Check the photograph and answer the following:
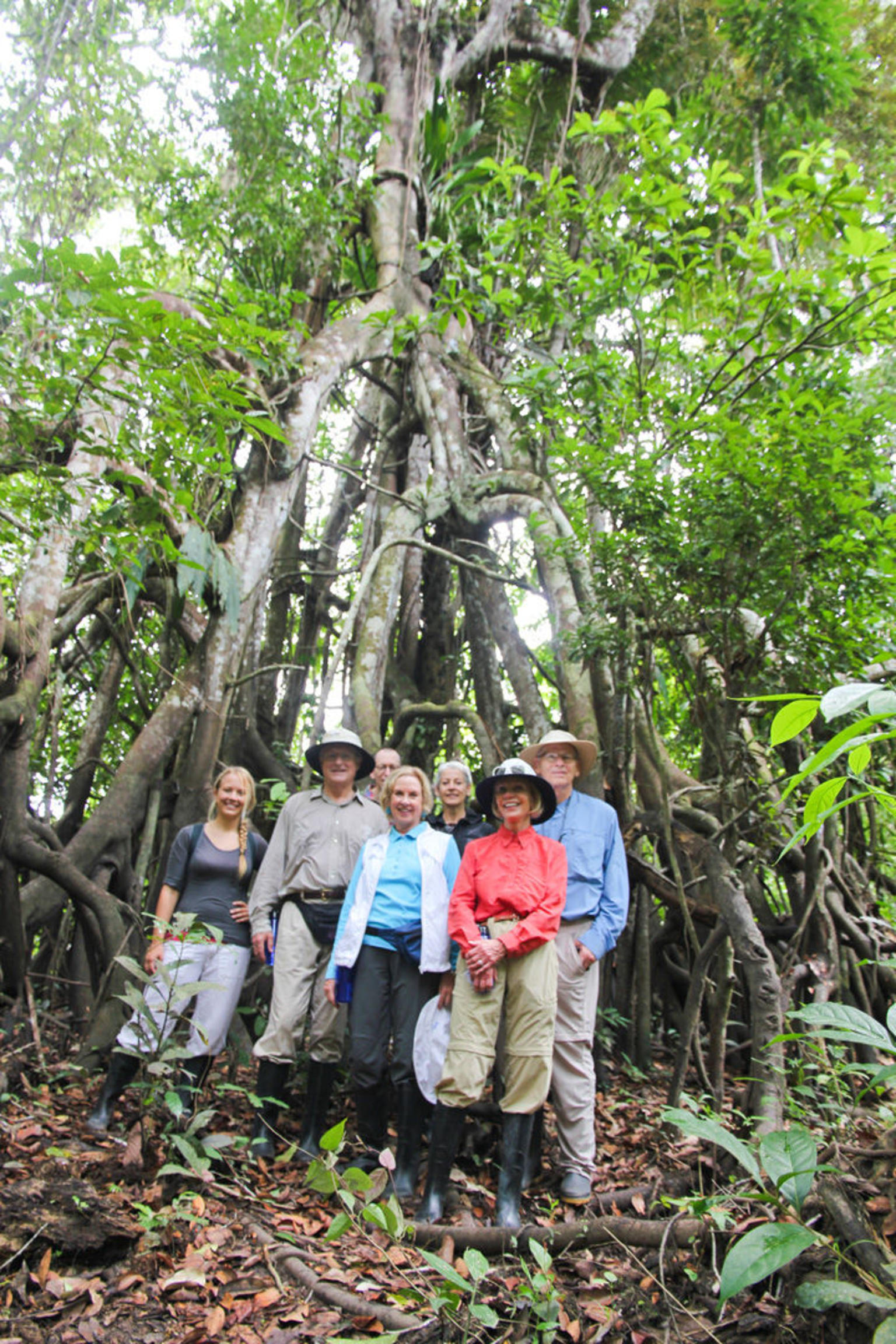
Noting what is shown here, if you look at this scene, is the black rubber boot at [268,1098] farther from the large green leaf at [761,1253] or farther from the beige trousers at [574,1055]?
the large green leaf at [761,1253]

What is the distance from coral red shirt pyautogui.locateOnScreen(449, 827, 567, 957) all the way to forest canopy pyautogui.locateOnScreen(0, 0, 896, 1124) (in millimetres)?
794

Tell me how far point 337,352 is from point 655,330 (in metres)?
2.55

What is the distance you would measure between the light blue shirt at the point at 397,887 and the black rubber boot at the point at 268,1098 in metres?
0.45

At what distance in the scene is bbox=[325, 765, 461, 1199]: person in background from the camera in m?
3.38

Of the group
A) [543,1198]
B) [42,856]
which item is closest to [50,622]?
[42,856]

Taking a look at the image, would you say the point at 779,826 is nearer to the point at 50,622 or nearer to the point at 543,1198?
the point at 543,1198

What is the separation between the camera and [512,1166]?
2.95 meters

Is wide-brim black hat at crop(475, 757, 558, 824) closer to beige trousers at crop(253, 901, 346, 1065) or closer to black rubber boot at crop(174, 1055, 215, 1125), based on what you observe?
beige trousers at crop(253, 901, 346, 1065)

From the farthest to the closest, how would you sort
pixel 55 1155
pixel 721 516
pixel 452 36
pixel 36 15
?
1. pixel 452 36
2. pixel 36 15
3. pixel 721 516
4. pixel 55 1155

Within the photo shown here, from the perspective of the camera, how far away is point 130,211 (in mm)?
9609

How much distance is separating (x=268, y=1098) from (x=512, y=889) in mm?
1302

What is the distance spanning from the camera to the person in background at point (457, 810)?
13.6 feet

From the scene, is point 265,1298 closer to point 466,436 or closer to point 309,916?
point 309,916

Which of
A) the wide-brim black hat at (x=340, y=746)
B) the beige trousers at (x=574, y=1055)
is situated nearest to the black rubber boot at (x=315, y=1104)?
the beige trousers at (x=574, y=1055)
